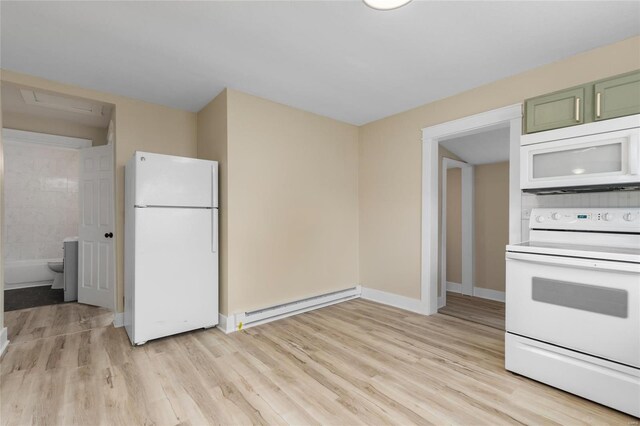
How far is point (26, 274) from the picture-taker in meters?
4.91

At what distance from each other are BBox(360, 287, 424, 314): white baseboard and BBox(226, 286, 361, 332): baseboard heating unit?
0.19 m

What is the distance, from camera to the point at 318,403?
6.15ft

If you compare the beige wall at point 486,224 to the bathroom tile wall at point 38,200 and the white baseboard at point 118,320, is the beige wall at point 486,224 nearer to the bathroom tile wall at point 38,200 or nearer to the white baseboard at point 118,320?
the white baseboard at point 118,320

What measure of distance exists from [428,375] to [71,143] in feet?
16.5

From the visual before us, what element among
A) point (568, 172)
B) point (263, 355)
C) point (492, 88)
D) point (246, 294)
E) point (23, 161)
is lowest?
point (263, 355)

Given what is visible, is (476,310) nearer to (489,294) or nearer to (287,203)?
(489,294)

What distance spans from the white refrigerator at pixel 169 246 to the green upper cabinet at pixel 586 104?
2.87 meters

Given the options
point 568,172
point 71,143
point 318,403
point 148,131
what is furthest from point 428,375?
point 71,143

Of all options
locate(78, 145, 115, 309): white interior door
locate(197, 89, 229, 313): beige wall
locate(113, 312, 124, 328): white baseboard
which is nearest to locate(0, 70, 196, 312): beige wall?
locate(113, 312, 124, 328): white baseboard

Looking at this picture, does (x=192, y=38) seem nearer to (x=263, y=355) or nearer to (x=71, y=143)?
(x=263, y=355)

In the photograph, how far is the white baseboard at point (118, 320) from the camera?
125 inches

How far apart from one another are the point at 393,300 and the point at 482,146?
7.72 feet

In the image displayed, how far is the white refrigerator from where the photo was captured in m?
2.69

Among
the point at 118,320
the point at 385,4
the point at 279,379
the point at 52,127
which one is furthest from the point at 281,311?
the point at 52,127
